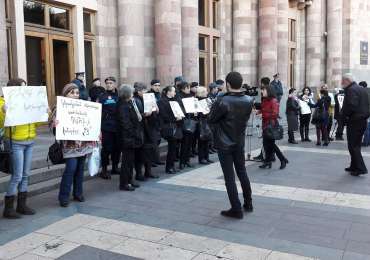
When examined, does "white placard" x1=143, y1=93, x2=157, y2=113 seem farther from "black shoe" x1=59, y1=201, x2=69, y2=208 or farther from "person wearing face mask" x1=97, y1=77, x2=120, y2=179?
"black shoe" x1=59, y1=201, x2=69, y2=208

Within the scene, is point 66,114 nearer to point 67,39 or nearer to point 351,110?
point 351,110

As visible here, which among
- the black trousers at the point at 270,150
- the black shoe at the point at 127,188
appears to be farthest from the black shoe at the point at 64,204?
the black trousers at the point at 270,150

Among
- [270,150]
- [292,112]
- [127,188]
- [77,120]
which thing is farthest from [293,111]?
[77,120]

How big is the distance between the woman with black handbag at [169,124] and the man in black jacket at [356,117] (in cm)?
320

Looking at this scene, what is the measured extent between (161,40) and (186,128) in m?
5.07

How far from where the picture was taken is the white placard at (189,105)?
8.74 metres

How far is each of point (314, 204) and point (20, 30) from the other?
765 cm

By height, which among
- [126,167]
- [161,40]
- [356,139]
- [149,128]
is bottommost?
[126,167]

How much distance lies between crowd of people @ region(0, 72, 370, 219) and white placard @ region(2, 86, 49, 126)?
0.38ft

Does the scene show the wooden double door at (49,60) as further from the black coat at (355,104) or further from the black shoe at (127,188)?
the black coat at (355,104)

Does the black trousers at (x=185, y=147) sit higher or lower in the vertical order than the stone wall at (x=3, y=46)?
lower

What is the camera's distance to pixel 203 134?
29.7 feet

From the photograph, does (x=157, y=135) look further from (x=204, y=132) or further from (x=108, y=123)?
(x=204, y=132)

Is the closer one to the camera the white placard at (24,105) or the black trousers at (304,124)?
the white placard at (24,105)
